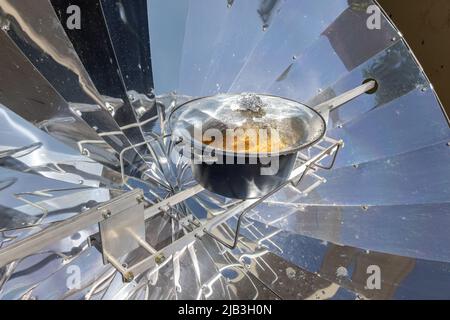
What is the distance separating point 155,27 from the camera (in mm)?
1006

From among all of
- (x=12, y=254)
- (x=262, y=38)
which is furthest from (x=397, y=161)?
(x=12, y=254)

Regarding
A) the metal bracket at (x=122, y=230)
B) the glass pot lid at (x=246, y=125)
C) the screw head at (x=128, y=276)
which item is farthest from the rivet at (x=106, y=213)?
the glass pot lid at (x=246, y=125)

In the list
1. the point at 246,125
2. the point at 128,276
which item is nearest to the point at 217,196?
the point at 246,125

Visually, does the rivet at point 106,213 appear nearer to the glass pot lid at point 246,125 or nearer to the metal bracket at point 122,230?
the metal bracket at point 122,230

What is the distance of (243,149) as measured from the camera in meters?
0.83

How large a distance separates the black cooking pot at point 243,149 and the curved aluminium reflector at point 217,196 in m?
0.08

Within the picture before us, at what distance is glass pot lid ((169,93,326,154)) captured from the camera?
0.84 m

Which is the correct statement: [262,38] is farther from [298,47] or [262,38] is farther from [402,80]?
[402,80]

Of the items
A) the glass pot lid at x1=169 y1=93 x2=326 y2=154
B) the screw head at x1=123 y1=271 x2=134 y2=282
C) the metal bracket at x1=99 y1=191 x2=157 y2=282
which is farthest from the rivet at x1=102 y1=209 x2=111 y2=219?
→ the glass pot lid at x1=169 y1=93 x2=326 y2=154

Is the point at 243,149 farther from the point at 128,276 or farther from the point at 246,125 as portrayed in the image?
the point at 128,276

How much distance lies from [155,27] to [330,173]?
605mm

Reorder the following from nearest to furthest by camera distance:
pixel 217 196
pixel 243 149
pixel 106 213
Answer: pixel 106 213
pixel 243 149
pixel 217 196

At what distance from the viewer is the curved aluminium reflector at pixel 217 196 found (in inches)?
34.1

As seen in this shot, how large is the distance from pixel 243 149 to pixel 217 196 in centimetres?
31
